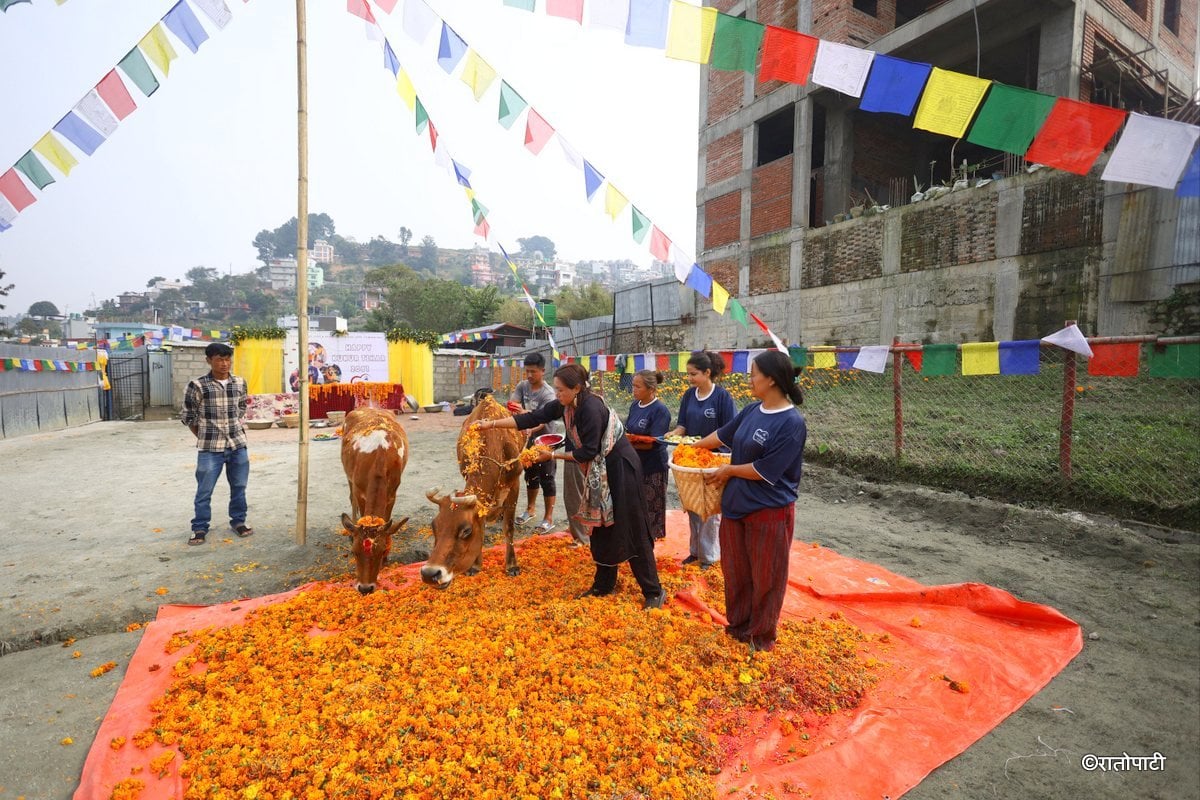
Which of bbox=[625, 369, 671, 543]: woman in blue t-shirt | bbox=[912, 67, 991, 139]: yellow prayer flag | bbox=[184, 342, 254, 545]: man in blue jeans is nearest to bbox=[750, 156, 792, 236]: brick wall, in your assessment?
bbox=[912, 67, 991, 139]: yellow prayer flag

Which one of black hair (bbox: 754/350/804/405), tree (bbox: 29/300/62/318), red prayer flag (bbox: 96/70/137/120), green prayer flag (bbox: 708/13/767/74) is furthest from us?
tree (bbox: 29/300/62/318)

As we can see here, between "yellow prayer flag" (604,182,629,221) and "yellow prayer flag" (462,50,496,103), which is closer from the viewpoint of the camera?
"yellow prayer flag" (462,50,496,103)

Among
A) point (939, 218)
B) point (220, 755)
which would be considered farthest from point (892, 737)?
point (939, 218)

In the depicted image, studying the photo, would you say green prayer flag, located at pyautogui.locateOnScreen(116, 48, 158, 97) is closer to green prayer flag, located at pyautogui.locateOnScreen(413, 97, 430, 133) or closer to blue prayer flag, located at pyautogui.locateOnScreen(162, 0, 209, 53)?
blue prayer flag, located at pyautogui.locateOnScreen(162, 0, 209, 53)

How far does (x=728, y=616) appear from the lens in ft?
12.1

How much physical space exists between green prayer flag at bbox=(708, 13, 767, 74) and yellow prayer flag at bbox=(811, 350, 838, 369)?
430 cm

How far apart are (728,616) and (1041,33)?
1656 centimetres

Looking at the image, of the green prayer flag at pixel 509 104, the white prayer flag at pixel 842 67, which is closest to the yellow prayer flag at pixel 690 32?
the white prayer flag at pixel 842 67

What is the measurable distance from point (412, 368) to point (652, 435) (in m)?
17.3

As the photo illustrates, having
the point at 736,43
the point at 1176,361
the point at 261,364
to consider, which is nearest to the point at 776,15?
the point at 736,43

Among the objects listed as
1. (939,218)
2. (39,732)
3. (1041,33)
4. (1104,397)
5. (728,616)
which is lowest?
(39,732)

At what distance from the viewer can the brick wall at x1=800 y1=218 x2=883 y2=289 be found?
575 inches

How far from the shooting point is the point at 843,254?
50.5 feet

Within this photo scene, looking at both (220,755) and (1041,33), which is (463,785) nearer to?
(220,755)
